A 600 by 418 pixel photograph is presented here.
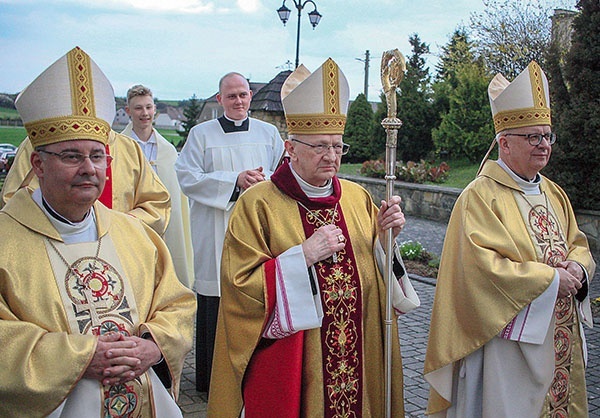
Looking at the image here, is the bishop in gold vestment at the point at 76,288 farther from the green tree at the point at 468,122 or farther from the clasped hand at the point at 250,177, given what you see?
the green tree at the point at 468,122

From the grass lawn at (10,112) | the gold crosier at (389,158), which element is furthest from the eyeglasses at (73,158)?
the gold crosier at (389,158)

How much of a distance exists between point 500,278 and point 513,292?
10cm

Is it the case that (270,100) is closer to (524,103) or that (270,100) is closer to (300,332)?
(524,103)

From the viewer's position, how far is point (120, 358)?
2471 mm

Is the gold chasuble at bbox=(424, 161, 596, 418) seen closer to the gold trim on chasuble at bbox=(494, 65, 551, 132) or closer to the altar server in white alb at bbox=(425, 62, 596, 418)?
the altar server in white alb at bbox=(425, 62, 596, 418)

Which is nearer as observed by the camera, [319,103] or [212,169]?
[319,103]

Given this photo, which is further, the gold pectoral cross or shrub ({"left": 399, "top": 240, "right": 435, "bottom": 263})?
shrub ({"left": 399, "top": 240, "right": 435, "bottom": 263})

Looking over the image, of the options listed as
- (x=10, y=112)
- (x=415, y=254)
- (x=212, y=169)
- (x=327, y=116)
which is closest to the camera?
(x=327, y=116)

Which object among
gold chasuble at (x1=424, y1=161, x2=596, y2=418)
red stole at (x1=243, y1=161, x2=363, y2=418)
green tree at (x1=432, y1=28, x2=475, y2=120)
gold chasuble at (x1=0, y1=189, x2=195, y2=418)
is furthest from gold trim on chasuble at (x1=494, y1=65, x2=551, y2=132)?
green tree at (x1=432, y1=28, x2=475, y2=120)

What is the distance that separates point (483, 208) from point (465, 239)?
0.21 meters

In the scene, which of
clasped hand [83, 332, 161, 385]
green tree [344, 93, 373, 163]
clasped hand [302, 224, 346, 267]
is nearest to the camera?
clasped hand [83, 332, 161, 385]

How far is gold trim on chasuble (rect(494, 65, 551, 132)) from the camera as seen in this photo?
3.70 meters

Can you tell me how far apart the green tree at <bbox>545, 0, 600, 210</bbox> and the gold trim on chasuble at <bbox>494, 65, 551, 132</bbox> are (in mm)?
6906

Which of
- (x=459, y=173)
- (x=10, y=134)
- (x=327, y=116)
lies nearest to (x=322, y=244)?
(x=327, y=116)
